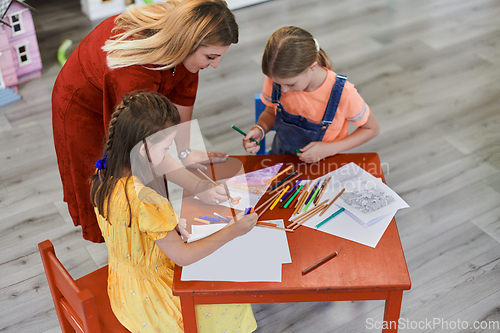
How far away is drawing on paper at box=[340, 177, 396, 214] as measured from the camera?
4.95 feet

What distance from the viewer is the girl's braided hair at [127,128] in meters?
1.24

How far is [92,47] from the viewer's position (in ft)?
5.21

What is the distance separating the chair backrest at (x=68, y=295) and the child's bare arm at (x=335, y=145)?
0.83 metres

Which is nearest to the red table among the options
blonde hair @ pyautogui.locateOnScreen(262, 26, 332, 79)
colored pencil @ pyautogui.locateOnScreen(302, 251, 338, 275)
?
colored pencil @ pyautogui.locateOnScreen(302, 251, 338, 275)

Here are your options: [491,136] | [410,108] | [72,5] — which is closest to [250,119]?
[410,108]

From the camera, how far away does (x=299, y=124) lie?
1883 millimetres

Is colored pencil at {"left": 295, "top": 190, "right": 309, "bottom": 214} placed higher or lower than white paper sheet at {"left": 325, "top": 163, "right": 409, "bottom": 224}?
lower

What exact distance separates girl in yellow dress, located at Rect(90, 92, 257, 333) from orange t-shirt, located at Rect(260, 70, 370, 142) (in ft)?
2.00

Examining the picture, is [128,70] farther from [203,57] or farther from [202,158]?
[202,158]

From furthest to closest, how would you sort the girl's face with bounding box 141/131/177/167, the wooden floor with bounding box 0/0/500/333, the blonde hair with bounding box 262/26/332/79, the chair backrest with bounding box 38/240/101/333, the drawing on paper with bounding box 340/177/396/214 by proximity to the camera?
1. the wooden floor with bounding box 0/0/500/333
2. the blonde hair with bounding box 262/26/332/79
3. the drawing on paper with bounding box 340/177/396/214
4. the girl's face with bounding box 141/131/177/167
5. the chair backrest with bounding box 38/240/101/333

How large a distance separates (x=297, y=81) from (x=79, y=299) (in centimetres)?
96

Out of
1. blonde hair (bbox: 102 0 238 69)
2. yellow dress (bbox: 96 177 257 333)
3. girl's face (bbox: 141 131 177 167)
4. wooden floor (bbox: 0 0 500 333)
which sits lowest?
wooden floor (bbox: 0 0 500 333)

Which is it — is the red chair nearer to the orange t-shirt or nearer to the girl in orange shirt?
the girl in orange shirt

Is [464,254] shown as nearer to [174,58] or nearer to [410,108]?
[410,108]
